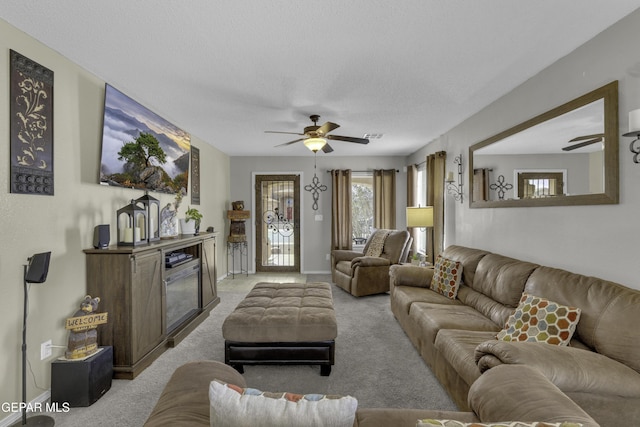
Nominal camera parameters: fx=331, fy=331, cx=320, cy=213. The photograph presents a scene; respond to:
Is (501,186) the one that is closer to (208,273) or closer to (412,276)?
(412,276)

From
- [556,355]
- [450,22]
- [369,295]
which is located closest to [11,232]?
[450,22]

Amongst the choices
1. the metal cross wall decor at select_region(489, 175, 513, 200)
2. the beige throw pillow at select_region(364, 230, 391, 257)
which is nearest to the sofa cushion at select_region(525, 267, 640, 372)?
the metal cross wall decor at select_region(489, 175, 513, 200)

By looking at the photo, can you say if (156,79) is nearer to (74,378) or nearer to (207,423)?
(74,378)

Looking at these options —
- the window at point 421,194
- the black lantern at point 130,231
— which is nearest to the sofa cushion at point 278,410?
the black lantern at point 130,231

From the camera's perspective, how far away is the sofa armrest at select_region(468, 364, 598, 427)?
1.09 m

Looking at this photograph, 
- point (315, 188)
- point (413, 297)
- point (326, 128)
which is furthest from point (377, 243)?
point (326, 128)

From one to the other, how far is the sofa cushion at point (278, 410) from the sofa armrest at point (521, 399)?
641 millimetres

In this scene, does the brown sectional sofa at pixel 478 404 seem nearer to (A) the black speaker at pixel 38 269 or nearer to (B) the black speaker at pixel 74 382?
(A) the black speaker at pixel 38 269

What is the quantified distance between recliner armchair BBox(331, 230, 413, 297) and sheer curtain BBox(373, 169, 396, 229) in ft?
3.50

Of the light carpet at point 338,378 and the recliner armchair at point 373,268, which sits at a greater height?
the recliner armchair at point 373,268

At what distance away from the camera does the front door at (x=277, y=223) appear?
282 inches

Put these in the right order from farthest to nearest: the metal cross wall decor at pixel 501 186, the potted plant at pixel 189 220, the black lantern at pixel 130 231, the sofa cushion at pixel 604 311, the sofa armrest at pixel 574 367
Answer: the potted plant at pixel 189 220
the metal cross wall decor at pixel 501 186
the black lantern at pixel 130 231
the sofa cushion at pixel 604 311
the sofa armrest at pixel 574 367

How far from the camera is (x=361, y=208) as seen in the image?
7.32 metres

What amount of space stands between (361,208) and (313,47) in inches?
201
